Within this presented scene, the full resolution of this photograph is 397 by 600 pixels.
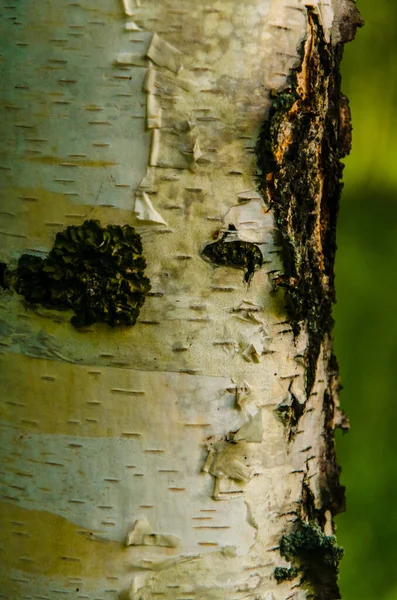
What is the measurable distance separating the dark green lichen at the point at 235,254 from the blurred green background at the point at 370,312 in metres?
2.24

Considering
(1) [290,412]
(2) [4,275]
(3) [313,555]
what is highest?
(2) [4,275]

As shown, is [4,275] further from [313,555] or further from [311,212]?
[313,555]

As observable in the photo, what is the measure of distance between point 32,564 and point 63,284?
1.14 ft

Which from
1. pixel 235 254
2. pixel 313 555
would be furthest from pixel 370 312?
pixel 235 254

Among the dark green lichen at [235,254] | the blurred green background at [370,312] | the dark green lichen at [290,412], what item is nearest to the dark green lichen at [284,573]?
the dark green lichen at [290,412]

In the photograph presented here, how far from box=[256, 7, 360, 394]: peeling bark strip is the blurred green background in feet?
6.79

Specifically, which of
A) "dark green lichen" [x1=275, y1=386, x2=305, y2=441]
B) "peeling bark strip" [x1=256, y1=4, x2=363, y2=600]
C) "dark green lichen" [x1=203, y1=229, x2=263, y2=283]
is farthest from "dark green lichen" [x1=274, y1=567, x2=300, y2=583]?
"dark green lichen" [x1=203, y1=229, x2=263, y2=283]

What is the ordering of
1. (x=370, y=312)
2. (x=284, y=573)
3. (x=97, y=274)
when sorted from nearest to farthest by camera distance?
(x=97, y=274)
(x=284, y=573)
(x=370, y=312)

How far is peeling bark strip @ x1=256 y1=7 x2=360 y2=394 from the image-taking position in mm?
1024

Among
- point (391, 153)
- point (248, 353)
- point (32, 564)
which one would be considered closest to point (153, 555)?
point (32, 564)

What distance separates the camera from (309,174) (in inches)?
42.7

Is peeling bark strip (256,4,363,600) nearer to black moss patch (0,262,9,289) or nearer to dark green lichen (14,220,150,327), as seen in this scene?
dark green lichen (14,220,150,327)

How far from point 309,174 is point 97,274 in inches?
12.0

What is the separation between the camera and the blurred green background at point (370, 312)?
3131 mm
